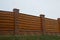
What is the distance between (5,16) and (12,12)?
0.73 meters

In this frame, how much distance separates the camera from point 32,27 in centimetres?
1728

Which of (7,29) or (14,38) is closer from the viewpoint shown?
(14,38)

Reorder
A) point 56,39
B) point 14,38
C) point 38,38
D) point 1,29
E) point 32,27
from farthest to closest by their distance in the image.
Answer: point 32,27
point 1,29
point 56,39
point 38,38
point 14,38

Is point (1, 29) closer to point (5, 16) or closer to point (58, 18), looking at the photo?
point (5, 16)

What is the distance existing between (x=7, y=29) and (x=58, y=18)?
24.2 ft

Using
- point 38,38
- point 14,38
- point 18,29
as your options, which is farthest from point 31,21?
point 14,38

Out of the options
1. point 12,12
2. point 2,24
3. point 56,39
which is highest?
point 12,12

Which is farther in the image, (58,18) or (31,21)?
(58,18)

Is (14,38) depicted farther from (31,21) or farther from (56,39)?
(31,21)

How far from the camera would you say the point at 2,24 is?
14.9 metres

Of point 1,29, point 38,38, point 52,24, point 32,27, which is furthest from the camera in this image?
point 52,24

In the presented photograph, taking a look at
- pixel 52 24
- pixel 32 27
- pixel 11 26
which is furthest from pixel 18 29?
pixel 52 24

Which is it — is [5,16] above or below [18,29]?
above

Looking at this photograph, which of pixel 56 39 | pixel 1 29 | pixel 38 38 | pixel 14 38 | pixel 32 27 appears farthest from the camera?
pixel 32 27
